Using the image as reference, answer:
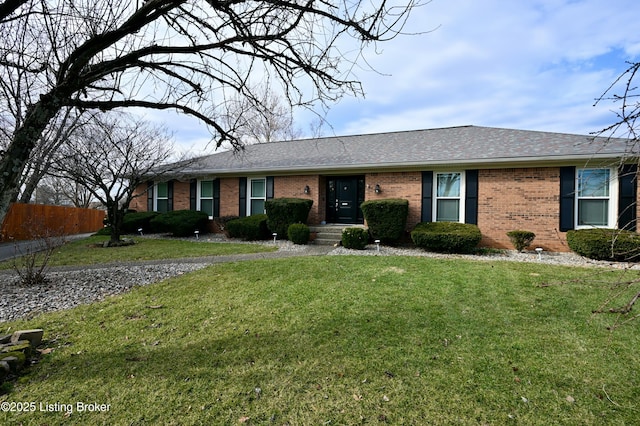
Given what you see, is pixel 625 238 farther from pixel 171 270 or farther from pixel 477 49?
pixel 171 270

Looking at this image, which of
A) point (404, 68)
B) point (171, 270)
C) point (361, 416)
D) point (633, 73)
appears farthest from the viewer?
point (171, 270)

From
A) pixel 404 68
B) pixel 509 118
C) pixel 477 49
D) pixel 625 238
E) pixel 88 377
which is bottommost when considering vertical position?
pixel 88 377

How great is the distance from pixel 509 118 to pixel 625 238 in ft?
21.0

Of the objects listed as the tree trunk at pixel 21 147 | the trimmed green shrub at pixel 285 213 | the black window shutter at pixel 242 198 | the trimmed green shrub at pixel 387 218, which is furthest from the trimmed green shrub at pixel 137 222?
the tree trunk at pixel 21 147

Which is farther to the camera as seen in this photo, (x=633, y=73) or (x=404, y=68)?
(x=404, y=68)

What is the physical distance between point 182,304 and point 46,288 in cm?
316

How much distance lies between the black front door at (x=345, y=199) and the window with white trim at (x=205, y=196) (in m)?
5.94

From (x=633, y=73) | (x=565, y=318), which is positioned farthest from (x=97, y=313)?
(x=565, y=318)

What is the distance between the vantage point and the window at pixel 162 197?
1573cm

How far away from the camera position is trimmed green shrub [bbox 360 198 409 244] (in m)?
9.95

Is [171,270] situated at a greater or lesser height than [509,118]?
lesser

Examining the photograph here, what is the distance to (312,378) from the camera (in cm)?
281

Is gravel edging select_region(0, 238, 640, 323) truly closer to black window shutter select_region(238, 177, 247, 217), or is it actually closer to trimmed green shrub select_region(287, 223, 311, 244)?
trimmed green shrub select_region(287, 223, 311, 244)

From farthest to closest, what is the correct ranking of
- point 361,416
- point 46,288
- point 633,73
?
point 46,288 → point 361,416 → point 633,73
